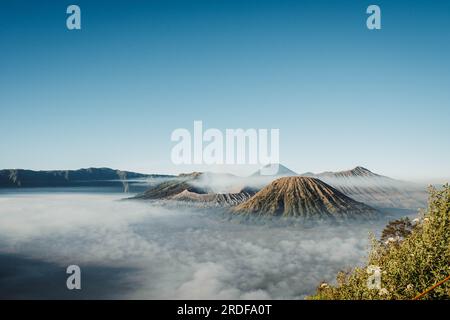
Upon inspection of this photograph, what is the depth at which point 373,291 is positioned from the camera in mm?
26734
